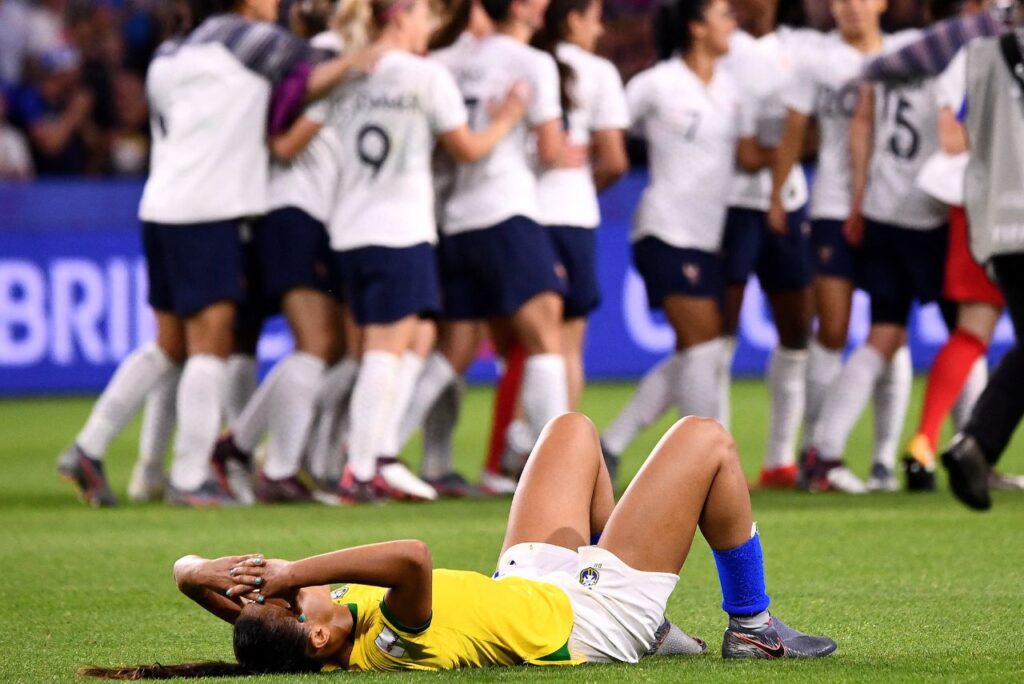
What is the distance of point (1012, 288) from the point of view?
19.9ft

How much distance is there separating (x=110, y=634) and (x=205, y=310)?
3.18 meters

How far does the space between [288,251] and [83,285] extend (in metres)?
6.11

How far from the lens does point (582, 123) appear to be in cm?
894

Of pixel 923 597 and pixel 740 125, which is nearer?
pixel 923 597

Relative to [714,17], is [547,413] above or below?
below

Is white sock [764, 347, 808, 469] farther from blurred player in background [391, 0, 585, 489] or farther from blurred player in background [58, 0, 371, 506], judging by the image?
blurred player in background [58, 0, 371, 506]

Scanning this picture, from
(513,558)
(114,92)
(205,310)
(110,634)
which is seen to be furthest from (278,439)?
(114,92)

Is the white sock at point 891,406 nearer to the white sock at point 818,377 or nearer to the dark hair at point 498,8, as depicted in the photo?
the white sock at point 818,377

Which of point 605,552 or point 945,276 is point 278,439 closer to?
point 945,276

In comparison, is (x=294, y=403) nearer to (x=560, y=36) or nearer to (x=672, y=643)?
(x=560, y=36)

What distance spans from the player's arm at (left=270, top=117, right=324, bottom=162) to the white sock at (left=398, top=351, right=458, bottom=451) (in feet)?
4.06

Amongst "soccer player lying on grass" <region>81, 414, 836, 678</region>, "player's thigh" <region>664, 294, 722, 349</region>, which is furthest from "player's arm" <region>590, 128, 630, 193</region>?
"soccer player lying on grass" <region>81, 414, 836, 678</region>

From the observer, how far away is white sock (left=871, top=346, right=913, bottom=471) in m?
8.78

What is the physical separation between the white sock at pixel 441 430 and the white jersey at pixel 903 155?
2.13 m
